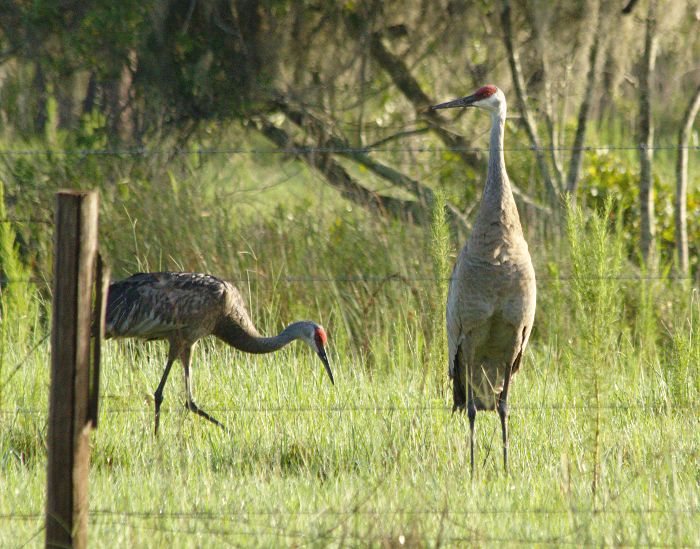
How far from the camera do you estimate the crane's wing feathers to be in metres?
6.14

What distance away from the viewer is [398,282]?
7402 millimetres

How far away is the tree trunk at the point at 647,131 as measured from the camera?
8367 millimetres

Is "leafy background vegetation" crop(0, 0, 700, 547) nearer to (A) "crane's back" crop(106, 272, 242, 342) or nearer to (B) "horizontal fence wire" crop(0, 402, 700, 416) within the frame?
(B) "horizontal fence wire" crop(0, 402, 700, 416)

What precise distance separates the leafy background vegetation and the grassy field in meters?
0.02

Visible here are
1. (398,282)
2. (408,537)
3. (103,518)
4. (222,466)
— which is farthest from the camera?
(398,282)

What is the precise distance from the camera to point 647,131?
28.2 feet

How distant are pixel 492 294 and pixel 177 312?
1836 millimetres

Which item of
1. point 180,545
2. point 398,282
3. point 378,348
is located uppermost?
point 398,282

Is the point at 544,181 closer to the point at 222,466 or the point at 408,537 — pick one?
the point at 222,466

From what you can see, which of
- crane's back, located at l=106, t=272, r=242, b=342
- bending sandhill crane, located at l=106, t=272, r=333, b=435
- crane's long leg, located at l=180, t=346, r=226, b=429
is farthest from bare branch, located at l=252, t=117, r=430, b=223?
crane's long leg, located at l=180, t=346, r=226, b=429

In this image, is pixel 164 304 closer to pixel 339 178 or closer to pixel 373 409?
pixel 373 409

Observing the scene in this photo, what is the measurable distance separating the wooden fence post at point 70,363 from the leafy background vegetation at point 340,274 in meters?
0.42

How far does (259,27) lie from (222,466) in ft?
16.2

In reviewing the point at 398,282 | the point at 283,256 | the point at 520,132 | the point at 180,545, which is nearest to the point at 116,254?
the point at 283,256
